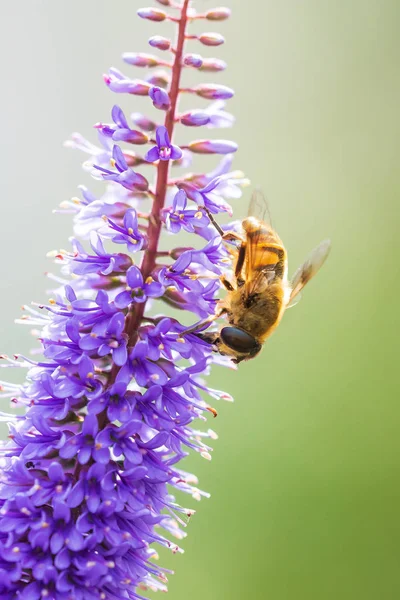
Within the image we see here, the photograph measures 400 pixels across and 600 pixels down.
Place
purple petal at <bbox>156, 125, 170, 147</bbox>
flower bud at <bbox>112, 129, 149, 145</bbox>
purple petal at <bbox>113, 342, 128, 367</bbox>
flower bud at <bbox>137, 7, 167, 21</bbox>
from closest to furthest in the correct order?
purple petal at <bbox>113, 342, 128, 367</bbox>
purple petal at <bbox>156, 125, 170, 147</bbox>
flower bud at <bbox>112, 129, 149, 145</bbox>
flower bud at <bbox>137, 7, 167, 21</bbox>

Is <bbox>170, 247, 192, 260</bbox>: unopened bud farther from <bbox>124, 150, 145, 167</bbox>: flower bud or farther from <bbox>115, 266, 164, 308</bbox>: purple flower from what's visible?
<bbox>124, 150, 145, 167</bbox>: flower bud

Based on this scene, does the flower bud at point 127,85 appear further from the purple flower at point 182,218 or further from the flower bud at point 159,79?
the purple flower at point 182,218

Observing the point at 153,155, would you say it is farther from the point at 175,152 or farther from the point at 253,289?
the point at 253,289

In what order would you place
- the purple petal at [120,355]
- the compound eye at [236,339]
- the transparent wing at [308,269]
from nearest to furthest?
the purple petal at [120,355], the compound eye at [236,339], the transparent wing at [308,269]

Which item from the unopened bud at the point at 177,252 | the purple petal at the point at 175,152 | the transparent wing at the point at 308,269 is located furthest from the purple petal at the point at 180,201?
the transparent wing at the point at 308,269

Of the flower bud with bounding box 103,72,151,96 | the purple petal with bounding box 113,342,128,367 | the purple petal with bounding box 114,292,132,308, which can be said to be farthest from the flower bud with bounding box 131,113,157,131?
the purple petal with bounding box 113,342,128,367

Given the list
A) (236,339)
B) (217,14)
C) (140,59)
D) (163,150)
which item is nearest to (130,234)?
(163,150)
